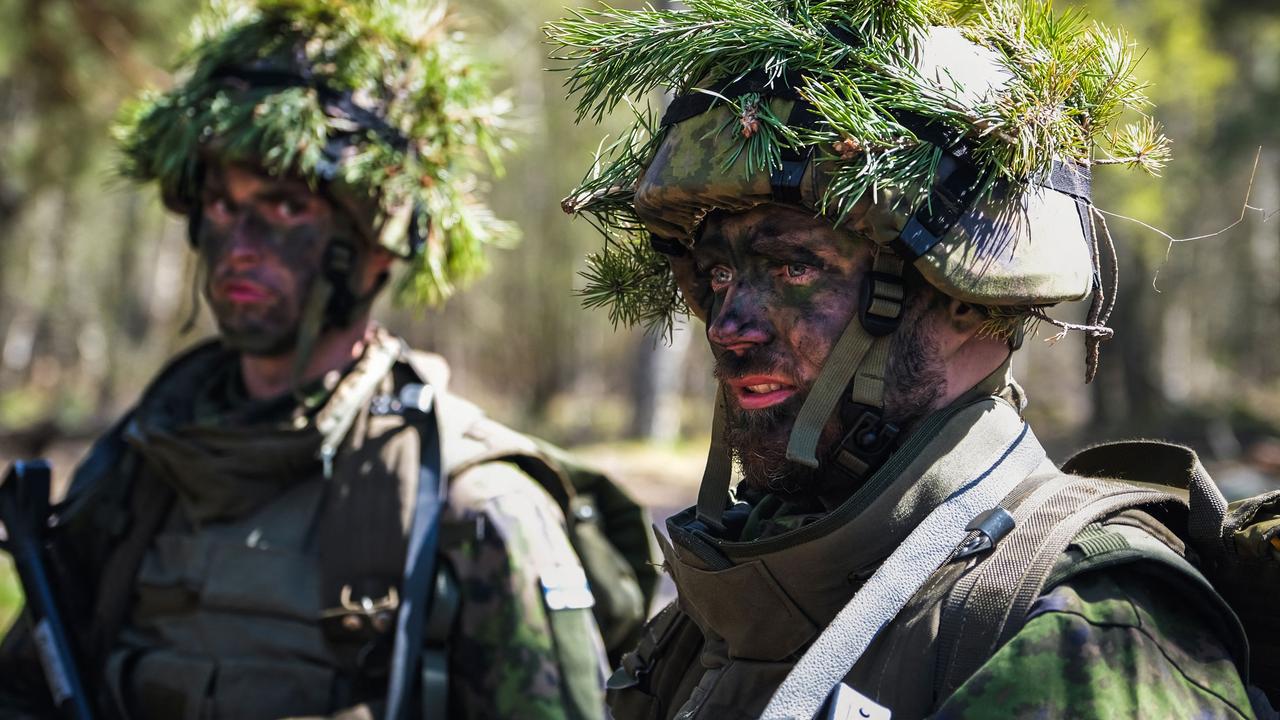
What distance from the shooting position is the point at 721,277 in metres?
2.21

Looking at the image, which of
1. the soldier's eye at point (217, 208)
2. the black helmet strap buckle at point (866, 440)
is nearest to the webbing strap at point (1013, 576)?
the black helmet strap buckle at point (866, 440)

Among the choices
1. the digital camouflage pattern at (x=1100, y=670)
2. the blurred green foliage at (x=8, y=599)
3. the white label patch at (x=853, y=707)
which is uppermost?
the digital camouflage pattern at (x=1100, y=670)

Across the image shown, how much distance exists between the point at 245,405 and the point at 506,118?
138cm

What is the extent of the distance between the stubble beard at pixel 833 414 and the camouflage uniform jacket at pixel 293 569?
4.18 ft

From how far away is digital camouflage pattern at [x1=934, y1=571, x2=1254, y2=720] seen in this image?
5.12 feet

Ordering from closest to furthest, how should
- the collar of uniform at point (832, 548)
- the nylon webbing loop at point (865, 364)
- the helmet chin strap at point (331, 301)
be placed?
the collar of uniform at point (832, 548) < the nylon webbing loop at point (865, 364) < the helmet chin strap at point (331, 301)

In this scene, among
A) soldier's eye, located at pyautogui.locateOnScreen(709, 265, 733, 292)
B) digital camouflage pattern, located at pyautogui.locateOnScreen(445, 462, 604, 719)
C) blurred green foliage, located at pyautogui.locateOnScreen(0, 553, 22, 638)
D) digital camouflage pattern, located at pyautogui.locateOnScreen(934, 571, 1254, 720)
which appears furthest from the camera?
blurred green foliage, located at pyautogui.locateOnScreen(0, 553, 22, 638)

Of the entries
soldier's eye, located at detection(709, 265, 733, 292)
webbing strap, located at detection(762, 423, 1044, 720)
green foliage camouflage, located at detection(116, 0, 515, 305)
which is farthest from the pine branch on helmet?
green foliage camouflage, located at detection(116, 0, 515, 305)

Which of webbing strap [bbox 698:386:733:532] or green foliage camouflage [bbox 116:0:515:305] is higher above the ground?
green foliage camouflage [bbox 116:0:515:305]

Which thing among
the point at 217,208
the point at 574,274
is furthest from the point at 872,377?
the point at 574,274

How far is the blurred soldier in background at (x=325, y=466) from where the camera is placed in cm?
326

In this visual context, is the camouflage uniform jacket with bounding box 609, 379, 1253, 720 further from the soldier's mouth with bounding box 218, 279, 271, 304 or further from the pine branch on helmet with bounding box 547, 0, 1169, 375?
the soldier's mouth with bounding box 218, 279, 271, 304

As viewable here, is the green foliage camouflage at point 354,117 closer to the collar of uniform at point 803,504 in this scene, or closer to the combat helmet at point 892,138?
the combat helmet at point 892,138

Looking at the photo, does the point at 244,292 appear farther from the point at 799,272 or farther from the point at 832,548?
the point at 832,548
